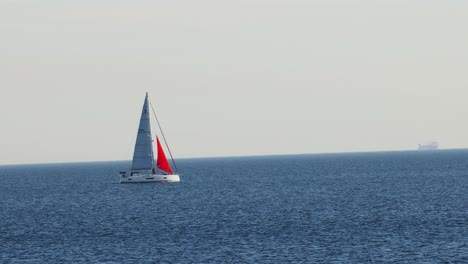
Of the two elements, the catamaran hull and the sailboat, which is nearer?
the sailboat

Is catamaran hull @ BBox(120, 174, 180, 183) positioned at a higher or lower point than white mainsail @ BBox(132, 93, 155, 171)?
lower

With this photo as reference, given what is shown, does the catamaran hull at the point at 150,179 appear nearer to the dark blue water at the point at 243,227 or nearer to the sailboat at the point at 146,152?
the sailboat at the point at 146,152

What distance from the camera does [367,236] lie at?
71625 mm

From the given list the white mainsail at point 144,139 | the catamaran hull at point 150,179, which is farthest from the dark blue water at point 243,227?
the catamaran hull at point 150,179

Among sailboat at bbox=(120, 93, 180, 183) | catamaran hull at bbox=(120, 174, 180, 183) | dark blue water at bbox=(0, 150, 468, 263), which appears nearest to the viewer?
dark blue water at bbox=(0, 150, 468, 263)

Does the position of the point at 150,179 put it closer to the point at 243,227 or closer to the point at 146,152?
the point at 146,152

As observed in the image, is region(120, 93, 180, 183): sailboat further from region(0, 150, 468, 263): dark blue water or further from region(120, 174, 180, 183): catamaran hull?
region(0, 150, 468, 263): dark blue water

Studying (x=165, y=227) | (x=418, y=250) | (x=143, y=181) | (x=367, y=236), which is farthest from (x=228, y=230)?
(x=143, y=181)

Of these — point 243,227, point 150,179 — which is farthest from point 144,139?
point 243,227

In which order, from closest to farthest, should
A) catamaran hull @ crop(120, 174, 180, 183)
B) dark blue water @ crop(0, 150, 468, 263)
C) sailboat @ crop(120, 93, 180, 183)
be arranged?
dark blue water @ crop(0, 150, 468, 263) → sailboat @ crop(120, 93, 180, 183) → catamaran hull @ crop(120, 174, 180, 183)

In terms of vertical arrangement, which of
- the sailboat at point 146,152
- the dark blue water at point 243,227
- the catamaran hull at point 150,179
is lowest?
the dark blue water at point 243,227

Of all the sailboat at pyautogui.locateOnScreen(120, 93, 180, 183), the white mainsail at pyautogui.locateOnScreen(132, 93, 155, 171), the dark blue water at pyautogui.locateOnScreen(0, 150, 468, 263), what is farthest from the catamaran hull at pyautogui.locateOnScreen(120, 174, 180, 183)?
the dark blue water at pyautogui.locateOnScreen(0, 150, 468, 263)

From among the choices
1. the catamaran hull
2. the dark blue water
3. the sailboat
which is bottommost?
the dark blue water

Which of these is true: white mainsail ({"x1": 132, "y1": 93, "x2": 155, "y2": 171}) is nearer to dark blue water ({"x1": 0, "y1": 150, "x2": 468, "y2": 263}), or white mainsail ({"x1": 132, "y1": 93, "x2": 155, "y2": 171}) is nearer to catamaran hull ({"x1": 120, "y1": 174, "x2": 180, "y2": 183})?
catamaran hull ({"x1": 120, "y1": 174, "x2": 180, "y2": 183})
